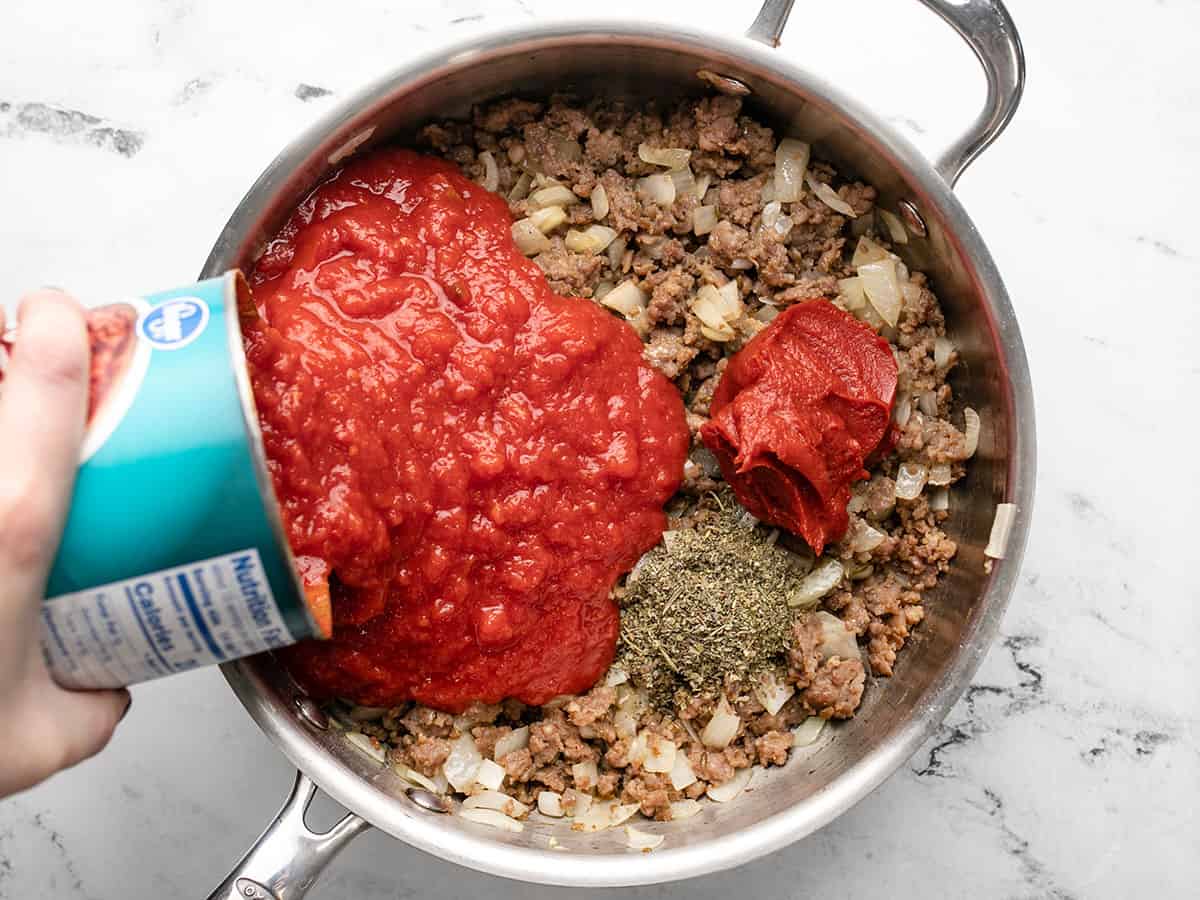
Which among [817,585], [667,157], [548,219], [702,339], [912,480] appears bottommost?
[817,585]

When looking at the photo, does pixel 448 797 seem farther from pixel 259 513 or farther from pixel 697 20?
pixel 697 20

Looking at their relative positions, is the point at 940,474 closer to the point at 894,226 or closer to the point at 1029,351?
the point at 1029,351

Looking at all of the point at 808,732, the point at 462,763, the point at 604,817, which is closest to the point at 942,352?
the point at 808,732

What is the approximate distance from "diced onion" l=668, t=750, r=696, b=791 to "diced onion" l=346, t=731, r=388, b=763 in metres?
0.65

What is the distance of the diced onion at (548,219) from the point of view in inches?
97.6

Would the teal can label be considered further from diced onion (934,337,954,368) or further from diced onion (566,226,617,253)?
diced onion (934,337,954,368)

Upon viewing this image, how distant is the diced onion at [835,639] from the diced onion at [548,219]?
108 cm

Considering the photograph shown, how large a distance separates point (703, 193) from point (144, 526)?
1.51 metres

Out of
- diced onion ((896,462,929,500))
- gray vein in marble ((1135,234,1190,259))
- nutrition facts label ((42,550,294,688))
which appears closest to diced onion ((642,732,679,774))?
diced onion ((896,462,929,500))

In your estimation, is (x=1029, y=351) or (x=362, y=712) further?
(x=1029, y=351)

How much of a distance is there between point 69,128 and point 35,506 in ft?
4.93

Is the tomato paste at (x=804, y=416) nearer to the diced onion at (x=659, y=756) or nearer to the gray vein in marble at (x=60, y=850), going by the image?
A: the diced onion at (x=659, y=756)

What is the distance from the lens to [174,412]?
1574 mm

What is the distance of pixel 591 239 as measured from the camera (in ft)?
8.18
